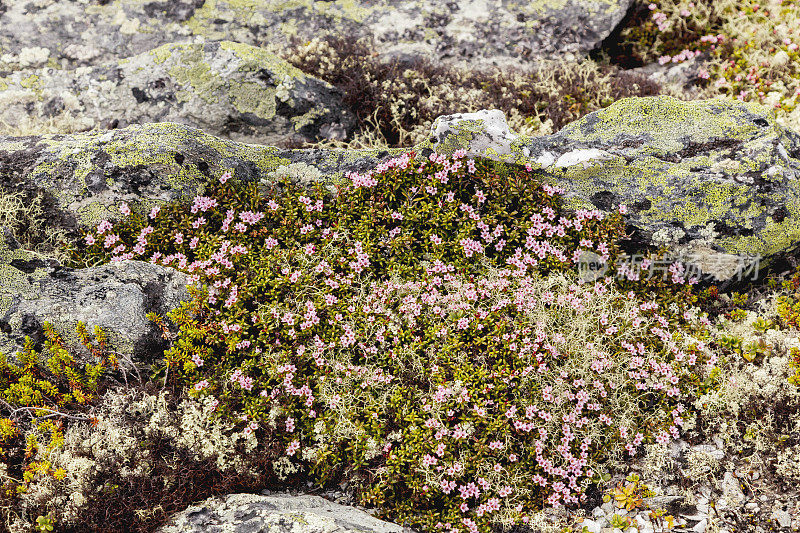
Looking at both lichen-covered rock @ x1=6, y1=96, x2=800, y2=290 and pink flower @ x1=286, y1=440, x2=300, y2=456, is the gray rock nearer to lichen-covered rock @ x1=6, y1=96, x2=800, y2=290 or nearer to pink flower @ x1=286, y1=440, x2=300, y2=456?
lichen-covered rock @ x1=6, y1=96, x2=800, y2=290

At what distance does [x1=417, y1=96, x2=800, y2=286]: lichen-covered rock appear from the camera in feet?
16.6

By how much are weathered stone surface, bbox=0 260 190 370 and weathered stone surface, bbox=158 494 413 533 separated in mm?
1358

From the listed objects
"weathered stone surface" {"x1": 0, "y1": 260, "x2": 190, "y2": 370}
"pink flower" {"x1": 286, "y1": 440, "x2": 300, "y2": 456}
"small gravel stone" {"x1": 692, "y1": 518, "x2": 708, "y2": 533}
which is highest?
"weathered stone surface" {"x1": 0, "y1": 260, "x2": 190, "y2": 370}

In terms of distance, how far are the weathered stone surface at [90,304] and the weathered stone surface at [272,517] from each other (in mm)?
1358

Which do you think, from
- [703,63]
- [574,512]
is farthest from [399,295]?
[703,63]

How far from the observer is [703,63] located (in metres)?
8.50

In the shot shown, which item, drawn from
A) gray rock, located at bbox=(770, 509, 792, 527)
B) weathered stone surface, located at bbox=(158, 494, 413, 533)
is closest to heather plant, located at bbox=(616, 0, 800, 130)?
gray rock, located at bbox=(770, 509, 792, 527)

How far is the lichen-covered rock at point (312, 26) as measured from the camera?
8648 millimetres

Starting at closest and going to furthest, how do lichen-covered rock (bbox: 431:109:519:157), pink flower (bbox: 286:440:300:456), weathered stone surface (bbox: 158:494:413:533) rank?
weathered stone surface (bbox: 158:494:413:533) → pink flower (bbox: 286:440:300:456) → lichen-covered rock (bbox: 431:109:519:157)

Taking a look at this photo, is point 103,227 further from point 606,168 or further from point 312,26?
point 312,26

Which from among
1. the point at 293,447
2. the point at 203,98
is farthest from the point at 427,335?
the point at 203,98

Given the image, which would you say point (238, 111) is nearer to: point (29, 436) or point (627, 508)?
point (29, 436)

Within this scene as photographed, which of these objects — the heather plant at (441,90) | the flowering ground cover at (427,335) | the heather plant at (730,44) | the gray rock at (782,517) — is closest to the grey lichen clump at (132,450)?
the flowering ground cover at (427,335)

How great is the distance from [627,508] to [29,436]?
446 cm
